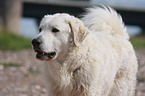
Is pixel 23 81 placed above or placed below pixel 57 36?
below

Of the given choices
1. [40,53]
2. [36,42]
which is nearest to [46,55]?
[40,53]

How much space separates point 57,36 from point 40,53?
36 centimetres

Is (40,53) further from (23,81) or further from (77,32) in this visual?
(23,81)

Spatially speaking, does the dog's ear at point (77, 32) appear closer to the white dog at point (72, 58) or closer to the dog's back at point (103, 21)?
the white dog at point (72, 58)

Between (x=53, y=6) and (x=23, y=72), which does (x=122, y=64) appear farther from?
(x=53, y=6)

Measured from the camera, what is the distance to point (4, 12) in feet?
60.7

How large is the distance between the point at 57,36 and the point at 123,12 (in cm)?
2699

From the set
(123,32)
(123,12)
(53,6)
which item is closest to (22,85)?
(123,32)

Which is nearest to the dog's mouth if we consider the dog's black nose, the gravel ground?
the dog's black nose

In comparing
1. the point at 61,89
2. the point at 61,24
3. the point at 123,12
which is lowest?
the point at 123,12

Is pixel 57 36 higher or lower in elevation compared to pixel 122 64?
higher

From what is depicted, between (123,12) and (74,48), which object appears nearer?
(74,48)

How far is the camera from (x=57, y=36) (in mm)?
4203

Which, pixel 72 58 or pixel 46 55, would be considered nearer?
pixel 46 55
